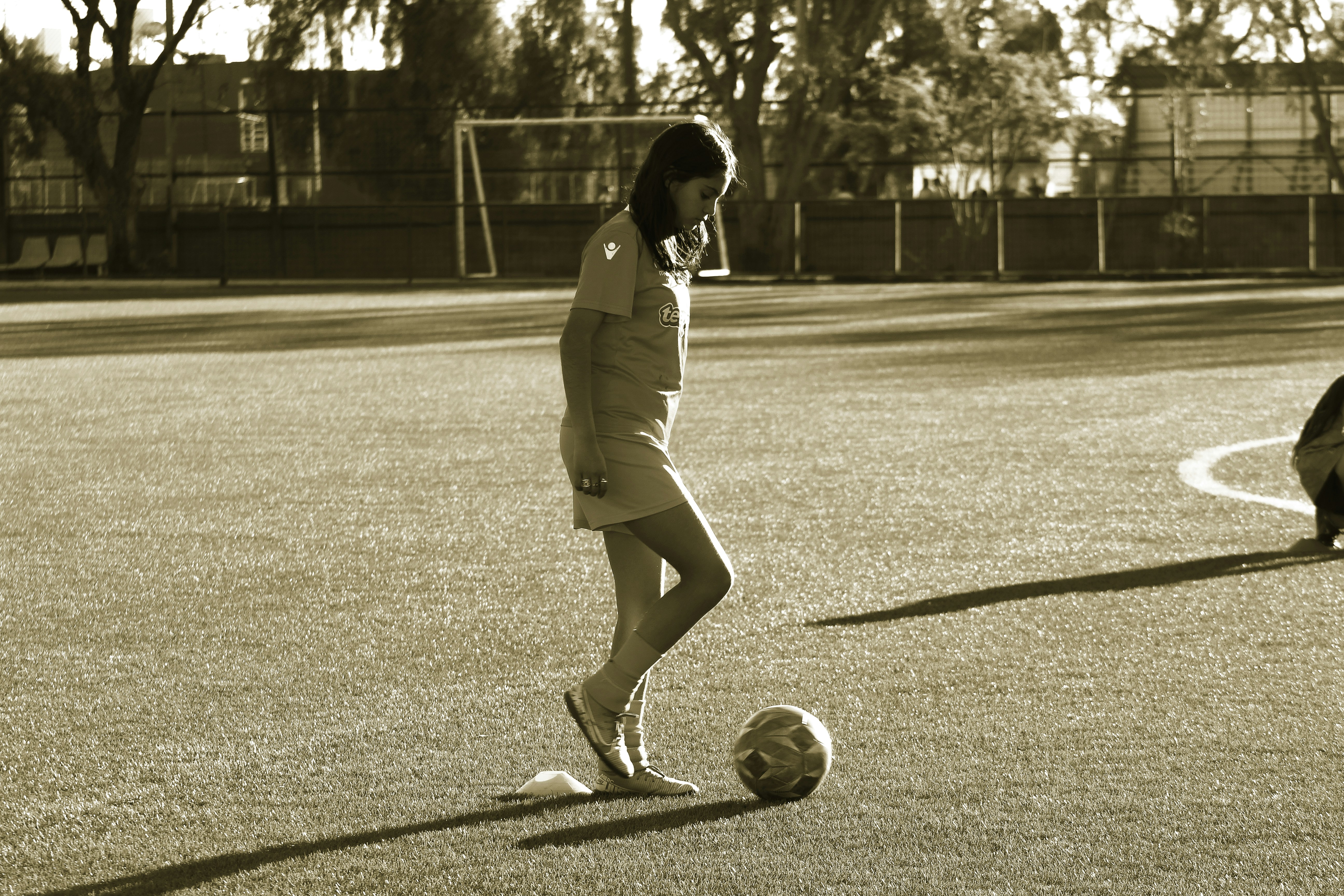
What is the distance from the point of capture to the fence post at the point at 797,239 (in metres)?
34.4

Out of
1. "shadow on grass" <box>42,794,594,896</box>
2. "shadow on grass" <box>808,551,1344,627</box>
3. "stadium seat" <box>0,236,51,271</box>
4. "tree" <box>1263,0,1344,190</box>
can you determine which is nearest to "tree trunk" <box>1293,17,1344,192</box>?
"tree" <box>1263,0,1344,190</box>

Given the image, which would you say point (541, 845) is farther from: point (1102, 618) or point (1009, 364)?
point (1009, 364)

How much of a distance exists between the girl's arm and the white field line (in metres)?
4.63

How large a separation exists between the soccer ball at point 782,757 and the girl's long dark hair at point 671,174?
1.10 meters

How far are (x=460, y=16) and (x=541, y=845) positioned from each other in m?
38.1

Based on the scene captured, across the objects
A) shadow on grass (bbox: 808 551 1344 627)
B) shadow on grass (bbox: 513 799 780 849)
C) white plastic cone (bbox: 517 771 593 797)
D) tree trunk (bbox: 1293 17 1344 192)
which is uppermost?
tree trunk (bbox: 1293 17 1344 192)

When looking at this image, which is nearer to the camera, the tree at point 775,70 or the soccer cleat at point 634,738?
the soccer cleat at point 634,738

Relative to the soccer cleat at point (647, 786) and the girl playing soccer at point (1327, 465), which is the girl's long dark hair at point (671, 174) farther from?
the girl playing soccer at point (1327, 465)

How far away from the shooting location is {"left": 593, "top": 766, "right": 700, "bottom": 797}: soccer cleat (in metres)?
3.77

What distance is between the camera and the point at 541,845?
11.3 ft

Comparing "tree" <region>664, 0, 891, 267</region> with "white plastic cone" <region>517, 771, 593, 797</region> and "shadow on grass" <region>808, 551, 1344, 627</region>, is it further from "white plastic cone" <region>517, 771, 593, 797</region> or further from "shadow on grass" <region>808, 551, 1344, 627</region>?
"white plastic cone" <region>517, 771, 593, 797</region>

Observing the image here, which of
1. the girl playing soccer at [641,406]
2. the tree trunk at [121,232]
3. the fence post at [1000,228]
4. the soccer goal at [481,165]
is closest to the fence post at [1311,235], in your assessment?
the fence post at [1000,228]

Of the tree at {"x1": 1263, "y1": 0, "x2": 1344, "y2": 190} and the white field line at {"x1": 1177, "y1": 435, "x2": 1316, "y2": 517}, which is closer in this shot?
the white field line at {"x1": 1177, "y1": 435, "x2": 1316, "y2": 517}

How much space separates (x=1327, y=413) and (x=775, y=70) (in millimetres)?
30762
